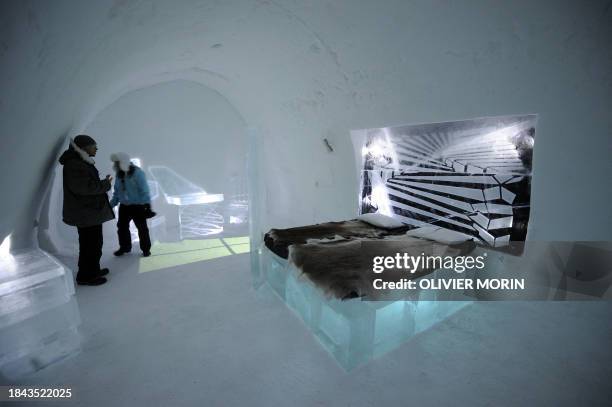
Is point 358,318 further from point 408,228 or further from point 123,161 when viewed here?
point 123,161

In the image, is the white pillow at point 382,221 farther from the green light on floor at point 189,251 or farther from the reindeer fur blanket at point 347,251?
the green light on floor at point 189,251

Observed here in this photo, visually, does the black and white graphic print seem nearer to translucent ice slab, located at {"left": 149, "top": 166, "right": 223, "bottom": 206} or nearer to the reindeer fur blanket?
the reindeer fur blanket

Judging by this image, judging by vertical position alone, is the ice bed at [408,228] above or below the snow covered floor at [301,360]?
above

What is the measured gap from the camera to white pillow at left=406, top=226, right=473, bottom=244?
2595 mm

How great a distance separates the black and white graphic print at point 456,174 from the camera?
2520 mm

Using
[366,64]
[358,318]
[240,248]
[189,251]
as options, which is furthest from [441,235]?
[189,251]

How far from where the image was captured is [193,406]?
1545mm

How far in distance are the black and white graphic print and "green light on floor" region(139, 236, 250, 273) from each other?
221 cm

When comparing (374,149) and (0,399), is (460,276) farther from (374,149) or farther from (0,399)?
(0,399)

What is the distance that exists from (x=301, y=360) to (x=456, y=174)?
2.36 meters

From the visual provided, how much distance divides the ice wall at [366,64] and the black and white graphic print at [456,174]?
0.40 feet

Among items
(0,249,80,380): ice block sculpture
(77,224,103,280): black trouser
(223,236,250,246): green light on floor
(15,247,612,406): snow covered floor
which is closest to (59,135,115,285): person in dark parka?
(77,224,103,280): black trouser

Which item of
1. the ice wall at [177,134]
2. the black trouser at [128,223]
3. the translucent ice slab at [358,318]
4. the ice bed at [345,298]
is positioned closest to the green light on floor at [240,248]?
the black trouser at [128,223]

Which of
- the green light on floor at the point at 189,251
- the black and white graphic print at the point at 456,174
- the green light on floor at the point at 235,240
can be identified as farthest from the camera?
the green light on floor at the point at 235,240
